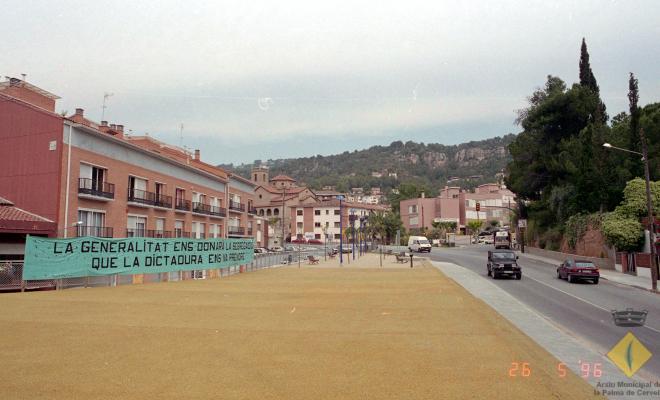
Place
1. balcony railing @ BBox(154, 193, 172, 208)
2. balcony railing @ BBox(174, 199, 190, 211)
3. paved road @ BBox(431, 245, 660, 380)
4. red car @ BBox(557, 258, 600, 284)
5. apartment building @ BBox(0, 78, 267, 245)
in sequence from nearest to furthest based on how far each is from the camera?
paved road @ BBox(431, 245, 660, 380) → red car @ BBox(557, 258, 600, 284) → apartment building @ BBox(0, 78, 267, 245) → balcony railing @ BBox(154, 193, 172, 208) → balcony railing @ BBox(174, 199, 190, 211)

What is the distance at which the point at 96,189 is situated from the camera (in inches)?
1352

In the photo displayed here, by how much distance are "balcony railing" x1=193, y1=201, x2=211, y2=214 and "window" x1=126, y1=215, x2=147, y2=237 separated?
879 cm

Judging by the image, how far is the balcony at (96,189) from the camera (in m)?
32.8

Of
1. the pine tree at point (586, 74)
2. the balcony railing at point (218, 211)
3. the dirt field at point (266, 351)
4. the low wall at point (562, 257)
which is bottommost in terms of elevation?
the dirt field at point (266, 351)

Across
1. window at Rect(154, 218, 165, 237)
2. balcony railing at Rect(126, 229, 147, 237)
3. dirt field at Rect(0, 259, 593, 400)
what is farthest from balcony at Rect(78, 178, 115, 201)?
dirt field at Rect(0, 259, 593, 400)

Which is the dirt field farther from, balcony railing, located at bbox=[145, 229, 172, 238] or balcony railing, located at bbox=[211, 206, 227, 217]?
balcony railing, located at bbox=[211, 206, 227, 217]

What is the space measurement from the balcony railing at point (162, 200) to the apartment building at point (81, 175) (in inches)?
3.4

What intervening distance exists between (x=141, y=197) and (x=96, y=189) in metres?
5.76

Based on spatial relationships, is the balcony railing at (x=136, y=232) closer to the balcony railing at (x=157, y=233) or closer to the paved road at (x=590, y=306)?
the balcony railing at (x=157, y=233)

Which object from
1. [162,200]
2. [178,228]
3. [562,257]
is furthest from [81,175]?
[562,257]

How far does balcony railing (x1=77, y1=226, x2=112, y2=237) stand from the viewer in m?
33.1

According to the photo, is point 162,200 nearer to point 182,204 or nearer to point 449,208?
point 182,204

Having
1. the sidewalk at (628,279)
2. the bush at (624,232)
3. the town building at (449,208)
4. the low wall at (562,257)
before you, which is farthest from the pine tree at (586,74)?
the town building at (449,208)

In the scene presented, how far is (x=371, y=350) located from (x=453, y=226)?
10796cm
